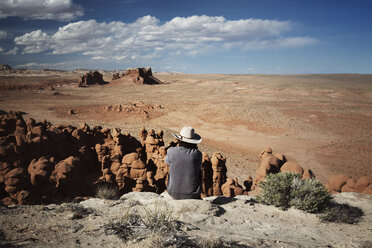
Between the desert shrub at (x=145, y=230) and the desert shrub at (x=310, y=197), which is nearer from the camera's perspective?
the desert shrub at (x=145, y=230)

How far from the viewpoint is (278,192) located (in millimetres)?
5383

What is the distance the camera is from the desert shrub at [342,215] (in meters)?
4.76

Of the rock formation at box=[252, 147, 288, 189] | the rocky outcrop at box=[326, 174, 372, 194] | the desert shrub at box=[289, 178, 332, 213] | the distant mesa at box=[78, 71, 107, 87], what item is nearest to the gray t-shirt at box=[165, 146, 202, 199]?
the desert shrub at box=[289, 178, 332, 213]

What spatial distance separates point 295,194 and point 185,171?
279cm

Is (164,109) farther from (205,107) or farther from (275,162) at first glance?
(275,162)

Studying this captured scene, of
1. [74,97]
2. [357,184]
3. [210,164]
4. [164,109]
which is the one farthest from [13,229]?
[74,97]

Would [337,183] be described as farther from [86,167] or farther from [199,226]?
[86,167]

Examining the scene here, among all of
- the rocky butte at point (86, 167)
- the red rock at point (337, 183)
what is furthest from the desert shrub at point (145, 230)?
the red rock at point (337, 183)

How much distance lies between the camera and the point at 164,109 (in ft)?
92.2

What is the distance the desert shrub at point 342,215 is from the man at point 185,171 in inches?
109

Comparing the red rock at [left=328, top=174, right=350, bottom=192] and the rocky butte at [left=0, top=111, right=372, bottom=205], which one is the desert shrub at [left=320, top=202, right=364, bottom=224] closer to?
the rocky butte at [left=0, top=111, right=372, bottom=205]

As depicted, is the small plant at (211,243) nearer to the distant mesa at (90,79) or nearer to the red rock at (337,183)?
the red rock at (337,183)

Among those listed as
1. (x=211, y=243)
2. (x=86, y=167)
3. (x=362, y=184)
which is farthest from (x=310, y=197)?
(x=86, y=167)

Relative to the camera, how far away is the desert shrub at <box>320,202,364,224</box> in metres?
4.76
